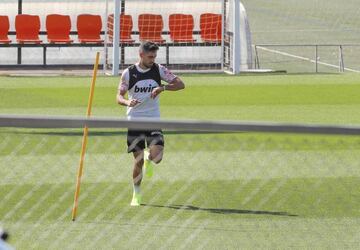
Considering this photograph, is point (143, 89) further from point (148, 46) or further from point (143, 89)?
point (148, 46)

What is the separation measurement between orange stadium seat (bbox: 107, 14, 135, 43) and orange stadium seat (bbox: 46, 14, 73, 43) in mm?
1172

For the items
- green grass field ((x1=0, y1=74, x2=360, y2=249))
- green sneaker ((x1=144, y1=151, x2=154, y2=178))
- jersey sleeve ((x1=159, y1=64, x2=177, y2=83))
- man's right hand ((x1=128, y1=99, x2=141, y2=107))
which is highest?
jersey sleeve ((x1=159, y1=64, x2=177, y2=83))

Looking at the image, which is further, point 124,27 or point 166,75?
point 124,27

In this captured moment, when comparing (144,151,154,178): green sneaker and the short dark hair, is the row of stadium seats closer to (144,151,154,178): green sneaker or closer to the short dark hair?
(144,151,154,178): green sneaker

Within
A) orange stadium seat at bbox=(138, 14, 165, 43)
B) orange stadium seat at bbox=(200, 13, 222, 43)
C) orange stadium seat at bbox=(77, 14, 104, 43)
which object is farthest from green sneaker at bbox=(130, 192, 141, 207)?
orange stadium seat at bbox=(77, 14, 104, 43)

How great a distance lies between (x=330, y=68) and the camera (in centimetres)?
3441

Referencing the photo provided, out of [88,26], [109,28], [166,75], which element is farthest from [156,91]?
[88,26]

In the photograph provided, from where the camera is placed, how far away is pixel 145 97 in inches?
533

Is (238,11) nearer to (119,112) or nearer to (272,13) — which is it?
(119,112)

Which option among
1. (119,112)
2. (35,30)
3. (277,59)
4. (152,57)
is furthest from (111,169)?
(277,59)

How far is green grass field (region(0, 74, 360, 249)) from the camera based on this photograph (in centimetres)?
1143

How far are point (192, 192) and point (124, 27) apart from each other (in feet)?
58.2

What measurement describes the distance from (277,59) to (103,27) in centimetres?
729

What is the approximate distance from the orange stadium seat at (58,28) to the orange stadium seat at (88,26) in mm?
290
